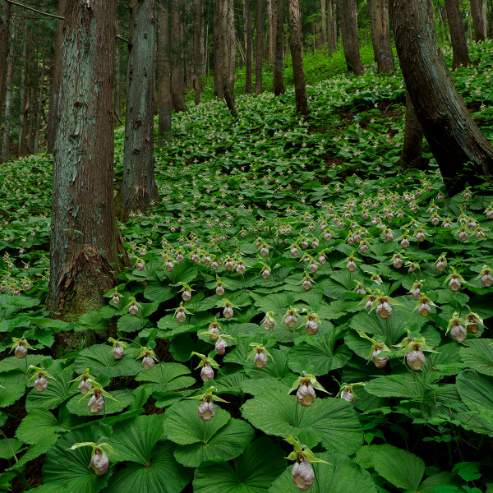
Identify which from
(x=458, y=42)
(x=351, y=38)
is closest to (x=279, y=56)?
(x=351, y=38)

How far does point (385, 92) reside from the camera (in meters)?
12.6

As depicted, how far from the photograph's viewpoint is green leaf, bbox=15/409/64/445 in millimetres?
2104

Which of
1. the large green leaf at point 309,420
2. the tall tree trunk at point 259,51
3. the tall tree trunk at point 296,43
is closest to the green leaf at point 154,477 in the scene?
the large green leaf at point 309,420

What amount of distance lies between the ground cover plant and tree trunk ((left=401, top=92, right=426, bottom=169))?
5.12 ft

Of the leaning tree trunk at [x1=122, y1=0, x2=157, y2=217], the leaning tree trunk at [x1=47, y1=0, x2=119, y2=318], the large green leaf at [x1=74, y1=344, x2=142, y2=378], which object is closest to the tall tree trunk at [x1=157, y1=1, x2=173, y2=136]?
the leaning tree trunk at [x1=122, y1=0, x2=157, y2=217]

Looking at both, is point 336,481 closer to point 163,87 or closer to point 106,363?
point 106,363

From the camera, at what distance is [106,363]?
2713 millimetres

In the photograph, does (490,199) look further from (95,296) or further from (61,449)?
(61,449)

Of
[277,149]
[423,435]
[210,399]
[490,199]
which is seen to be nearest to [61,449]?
[210,399]

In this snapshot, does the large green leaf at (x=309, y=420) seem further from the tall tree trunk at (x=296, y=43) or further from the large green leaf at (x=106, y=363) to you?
the tall tree trunk at (x=296, y=43)

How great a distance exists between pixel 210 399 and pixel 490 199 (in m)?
4.29

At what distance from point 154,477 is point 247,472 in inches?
15.6

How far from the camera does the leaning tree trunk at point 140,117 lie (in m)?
8.17

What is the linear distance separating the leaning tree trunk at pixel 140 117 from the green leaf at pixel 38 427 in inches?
242
